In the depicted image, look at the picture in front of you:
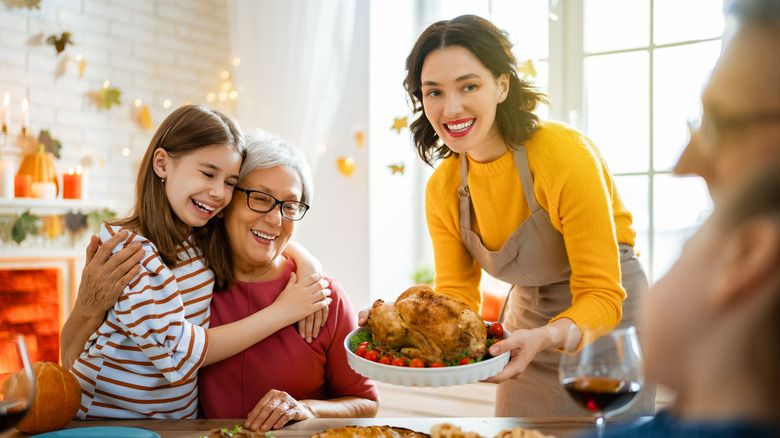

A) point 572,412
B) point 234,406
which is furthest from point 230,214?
point 572,412

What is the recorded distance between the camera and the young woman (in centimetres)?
168

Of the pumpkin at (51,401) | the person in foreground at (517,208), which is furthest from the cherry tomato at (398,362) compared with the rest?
the pumpkin at (51,401)

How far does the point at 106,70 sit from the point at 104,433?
4.06 metres

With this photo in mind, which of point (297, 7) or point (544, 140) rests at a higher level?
point (297, 7)

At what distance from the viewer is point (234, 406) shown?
188 cm

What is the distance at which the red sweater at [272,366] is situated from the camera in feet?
6.16

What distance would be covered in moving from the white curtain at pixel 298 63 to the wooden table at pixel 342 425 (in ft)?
11.3

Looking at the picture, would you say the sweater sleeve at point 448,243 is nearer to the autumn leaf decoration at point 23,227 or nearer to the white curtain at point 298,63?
the white curtain at point 298,63

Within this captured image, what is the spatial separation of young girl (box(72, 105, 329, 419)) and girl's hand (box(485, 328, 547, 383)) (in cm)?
68

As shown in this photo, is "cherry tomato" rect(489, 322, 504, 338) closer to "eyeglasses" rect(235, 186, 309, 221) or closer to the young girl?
the young girl

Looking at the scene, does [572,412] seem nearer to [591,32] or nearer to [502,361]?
[502,361]

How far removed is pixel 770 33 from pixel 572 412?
6.01 ft

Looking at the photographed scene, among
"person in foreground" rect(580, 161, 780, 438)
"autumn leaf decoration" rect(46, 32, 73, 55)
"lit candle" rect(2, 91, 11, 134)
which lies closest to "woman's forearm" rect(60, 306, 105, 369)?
"person in foreground" rect(580, 161, 780, 438)

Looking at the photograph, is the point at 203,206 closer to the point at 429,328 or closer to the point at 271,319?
the point at 271,319
